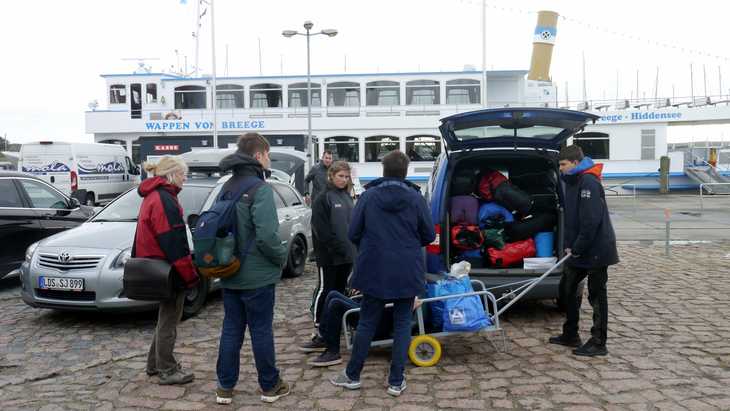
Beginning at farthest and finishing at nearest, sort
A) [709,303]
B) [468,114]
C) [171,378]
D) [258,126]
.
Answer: [258,126]
[709,303]
[468,114]
[171,378]

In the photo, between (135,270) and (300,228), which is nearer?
(135,270)

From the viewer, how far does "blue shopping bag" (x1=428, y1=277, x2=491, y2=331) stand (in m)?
5.04

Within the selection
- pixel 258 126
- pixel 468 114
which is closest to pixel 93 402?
pixel 468 114

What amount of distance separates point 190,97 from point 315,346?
24927 mm

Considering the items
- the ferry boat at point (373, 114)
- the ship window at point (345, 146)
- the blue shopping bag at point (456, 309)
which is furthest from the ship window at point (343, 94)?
the blue shopping bag at point (456, 309)

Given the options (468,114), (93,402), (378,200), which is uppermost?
(468,114)

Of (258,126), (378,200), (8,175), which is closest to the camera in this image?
(378,200)

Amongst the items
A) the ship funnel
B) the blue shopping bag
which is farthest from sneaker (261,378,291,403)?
the ship funnel

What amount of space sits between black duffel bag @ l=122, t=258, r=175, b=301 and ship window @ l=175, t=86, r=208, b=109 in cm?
2498

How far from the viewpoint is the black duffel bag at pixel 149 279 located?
4.46 m

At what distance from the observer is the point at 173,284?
4.57 metres

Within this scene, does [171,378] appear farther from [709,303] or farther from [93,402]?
[709,303]

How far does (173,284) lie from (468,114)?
300 centimetres

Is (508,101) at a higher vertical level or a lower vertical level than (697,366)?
higher
